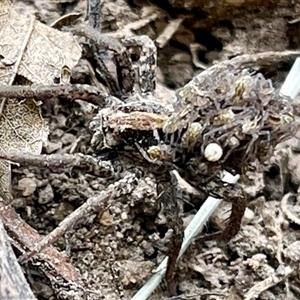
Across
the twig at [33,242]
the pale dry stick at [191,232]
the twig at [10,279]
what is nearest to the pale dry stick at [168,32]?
the pale dry stick at [191,232]

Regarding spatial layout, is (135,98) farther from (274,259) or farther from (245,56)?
(274,259)

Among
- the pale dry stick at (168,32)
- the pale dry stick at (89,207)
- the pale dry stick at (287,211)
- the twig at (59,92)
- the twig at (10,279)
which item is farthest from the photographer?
the pale dry stick at (168,32)

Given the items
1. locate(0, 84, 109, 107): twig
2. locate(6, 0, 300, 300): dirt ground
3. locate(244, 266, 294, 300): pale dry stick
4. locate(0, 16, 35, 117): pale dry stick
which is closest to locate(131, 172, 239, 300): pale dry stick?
locate(6, 0, 300, 300): dirt ground

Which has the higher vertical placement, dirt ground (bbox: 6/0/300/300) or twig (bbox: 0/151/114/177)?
twig (bbox: 0/151/114/177)

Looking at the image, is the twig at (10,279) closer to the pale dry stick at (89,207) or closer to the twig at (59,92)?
the pale dry stick at (89,207)

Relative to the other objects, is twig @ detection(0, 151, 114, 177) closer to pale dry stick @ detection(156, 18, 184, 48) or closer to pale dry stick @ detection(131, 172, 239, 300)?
pale dry stick @ detection(131, 172, 239, 300)

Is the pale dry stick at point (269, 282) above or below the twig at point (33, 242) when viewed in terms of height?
below

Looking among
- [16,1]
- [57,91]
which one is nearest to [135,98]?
[57,91]
